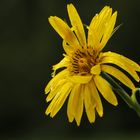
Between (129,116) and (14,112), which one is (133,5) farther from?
(14,112)

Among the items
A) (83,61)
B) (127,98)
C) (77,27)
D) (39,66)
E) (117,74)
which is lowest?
(127,98)

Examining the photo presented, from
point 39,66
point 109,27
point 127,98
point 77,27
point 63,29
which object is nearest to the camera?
point 127,98

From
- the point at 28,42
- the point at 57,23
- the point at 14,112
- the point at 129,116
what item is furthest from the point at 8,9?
the point at 57,23

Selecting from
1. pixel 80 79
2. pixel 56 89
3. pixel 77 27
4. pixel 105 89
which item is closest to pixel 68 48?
pixel 77 27

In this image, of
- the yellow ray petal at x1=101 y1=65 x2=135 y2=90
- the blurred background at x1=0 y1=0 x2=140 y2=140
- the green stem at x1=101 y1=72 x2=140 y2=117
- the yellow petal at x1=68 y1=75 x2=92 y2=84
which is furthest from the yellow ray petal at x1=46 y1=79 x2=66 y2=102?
the blurred background at x1=0 y1=0 x2=140 y2=140

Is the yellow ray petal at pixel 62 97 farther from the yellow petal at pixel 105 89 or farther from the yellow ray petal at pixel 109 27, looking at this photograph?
the yellow ray petal at pixel 109 27

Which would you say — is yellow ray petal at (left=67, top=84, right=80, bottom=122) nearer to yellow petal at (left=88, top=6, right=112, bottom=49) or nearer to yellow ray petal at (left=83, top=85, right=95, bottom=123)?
yellow ray petal at (left=83, top=85, right=95, bottom=123)

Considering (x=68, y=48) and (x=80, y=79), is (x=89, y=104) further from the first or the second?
(x=68, y=48)
